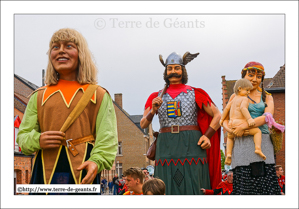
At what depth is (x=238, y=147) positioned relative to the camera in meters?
5.46

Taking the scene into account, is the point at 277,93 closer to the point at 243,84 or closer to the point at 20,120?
the point at 243,84

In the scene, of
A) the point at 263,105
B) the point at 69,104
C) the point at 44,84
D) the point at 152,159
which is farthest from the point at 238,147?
the point at 44,84

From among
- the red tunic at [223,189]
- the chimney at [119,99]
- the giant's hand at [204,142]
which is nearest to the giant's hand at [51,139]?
the chimney at [119,99]

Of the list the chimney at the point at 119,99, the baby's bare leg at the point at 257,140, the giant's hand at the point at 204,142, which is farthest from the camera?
the chimney at the point at 119,99

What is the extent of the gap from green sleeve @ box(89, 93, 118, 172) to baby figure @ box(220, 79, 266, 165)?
1.28m

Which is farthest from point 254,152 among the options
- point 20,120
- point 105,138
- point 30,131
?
point 20,120

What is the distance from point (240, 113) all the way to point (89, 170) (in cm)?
173

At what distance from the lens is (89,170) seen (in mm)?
4820

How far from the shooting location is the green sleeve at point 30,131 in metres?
4.96

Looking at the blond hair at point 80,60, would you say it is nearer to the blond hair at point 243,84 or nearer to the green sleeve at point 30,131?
the green sleeve at point 30,131

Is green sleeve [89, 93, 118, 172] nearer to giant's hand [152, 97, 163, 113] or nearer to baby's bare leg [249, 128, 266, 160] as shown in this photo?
giant's hand [152, 97, 163, 113]

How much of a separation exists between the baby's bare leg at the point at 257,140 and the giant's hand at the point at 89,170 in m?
1.69

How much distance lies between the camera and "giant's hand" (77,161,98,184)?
481 cm

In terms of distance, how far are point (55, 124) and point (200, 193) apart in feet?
5.91
